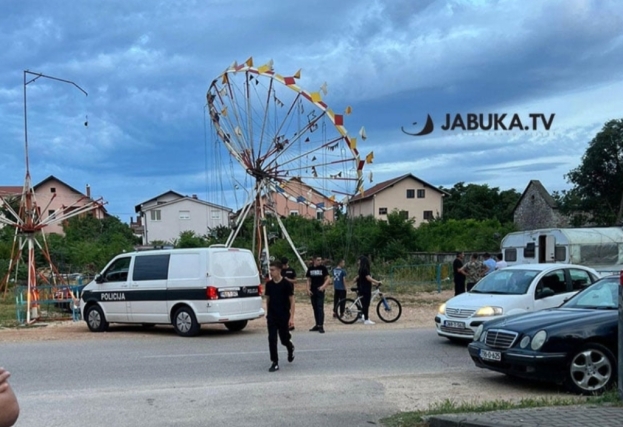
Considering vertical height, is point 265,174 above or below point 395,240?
above

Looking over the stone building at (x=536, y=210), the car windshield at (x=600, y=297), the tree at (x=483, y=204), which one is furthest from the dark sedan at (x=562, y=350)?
the tree at (x=483, y=204)

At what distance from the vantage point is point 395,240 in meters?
46.3

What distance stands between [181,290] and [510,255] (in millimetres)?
17881

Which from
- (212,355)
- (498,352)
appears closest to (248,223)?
(212,355)

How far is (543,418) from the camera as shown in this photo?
629 cm

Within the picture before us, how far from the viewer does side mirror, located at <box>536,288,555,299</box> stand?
1275 cm

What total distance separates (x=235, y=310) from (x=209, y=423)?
7902mm

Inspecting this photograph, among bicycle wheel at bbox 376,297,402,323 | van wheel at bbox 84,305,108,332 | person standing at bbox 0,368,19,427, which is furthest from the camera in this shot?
bicycle wheel at bbox 376,297,402,323

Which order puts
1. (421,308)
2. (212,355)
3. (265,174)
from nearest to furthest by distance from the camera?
1. (212,355)
2. (421,308)
3. (265,174)

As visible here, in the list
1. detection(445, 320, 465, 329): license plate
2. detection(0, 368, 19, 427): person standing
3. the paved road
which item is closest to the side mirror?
detection(445, 320, 465, 329): license plate

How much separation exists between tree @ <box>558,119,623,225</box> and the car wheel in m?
34.4

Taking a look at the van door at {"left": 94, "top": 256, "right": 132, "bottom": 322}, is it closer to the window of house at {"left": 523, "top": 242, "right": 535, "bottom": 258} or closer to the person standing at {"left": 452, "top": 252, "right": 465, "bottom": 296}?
the person standing at {"left": 452, "top": 252, "right": 465, "bottom": 296}

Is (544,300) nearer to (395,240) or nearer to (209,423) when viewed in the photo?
(209,423)

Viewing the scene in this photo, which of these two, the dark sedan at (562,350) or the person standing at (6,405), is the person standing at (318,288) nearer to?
the dark sedan at (562,350)
